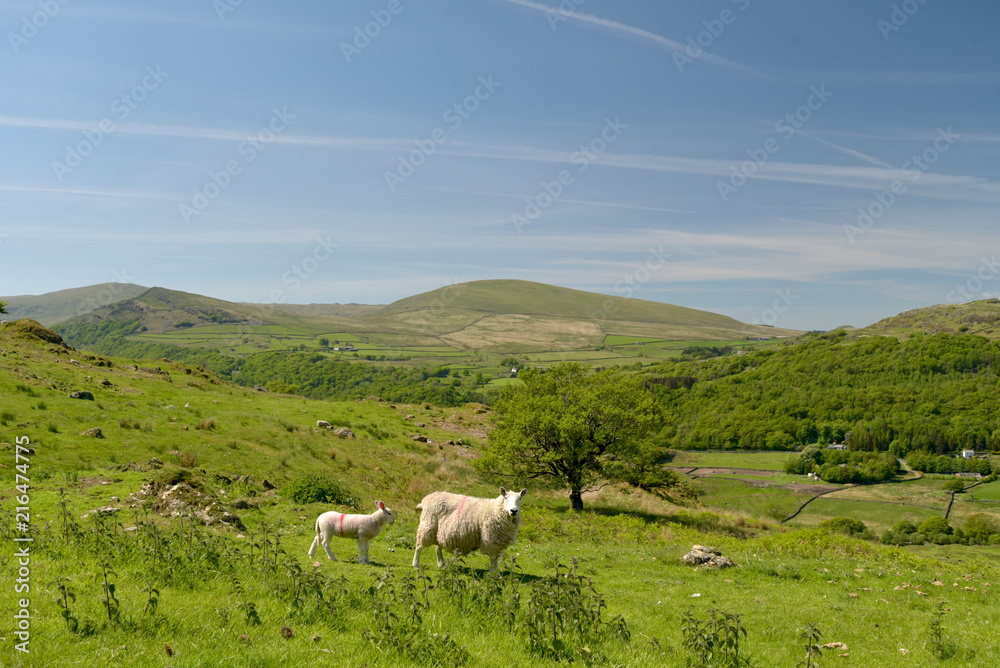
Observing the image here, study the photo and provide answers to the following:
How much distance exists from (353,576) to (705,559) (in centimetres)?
1271

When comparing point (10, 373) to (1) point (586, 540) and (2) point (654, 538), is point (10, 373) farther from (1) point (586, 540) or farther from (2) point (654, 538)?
(2) point (654, 538)

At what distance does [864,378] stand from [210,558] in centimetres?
22770

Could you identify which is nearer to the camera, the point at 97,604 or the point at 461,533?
the point at 97,604

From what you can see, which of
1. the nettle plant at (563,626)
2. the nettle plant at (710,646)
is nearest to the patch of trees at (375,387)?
the nettle plant at (563,626)

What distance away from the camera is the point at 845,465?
121 meters

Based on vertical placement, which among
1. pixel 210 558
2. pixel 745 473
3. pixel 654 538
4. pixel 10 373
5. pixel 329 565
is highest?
pixel 10 373

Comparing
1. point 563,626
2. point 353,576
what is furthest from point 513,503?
point 563,626

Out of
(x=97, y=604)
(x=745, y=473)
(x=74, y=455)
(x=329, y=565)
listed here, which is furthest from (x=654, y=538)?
(x=745, y=473)

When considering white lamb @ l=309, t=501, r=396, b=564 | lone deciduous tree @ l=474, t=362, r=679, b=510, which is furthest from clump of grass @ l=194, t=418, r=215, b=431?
white lamb @ l=309, t=501, r=396, b=564

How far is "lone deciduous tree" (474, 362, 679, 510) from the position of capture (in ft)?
121

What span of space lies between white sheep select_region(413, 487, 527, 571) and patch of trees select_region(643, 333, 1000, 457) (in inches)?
4696

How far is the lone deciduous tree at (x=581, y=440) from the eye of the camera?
36875 millimetres

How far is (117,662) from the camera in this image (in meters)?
A: 6.38
